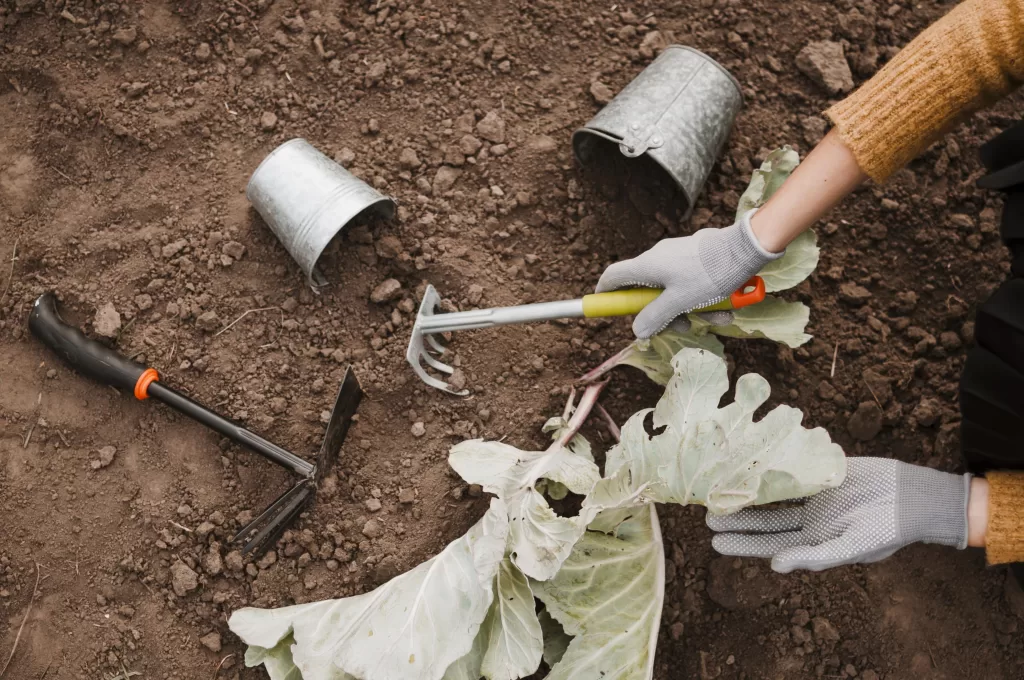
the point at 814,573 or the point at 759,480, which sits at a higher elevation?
the point at 759,480

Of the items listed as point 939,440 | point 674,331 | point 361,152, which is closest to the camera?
point 674,331

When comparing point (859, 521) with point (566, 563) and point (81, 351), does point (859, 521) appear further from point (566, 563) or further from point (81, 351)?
point (81, 351)

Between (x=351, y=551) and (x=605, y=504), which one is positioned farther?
(x=351, y=551)

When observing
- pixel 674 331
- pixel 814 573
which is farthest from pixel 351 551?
pixel 814 573

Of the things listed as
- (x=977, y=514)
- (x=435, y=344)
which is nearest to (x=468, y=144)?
(x=435, y=344)

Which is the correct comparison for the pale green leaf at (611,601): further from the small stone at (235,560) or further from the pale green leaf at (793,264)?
the small stone at (235,560)

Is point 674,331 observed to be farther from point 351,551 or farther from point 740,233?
point 351,551
